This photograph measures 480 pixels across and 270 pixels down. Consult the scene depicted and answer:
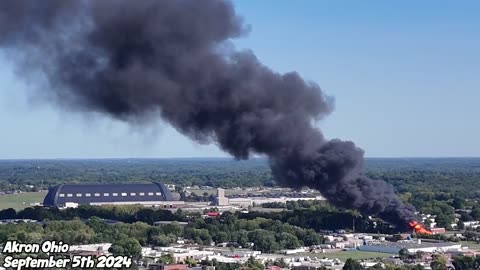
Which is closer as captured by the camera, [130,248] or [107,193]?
[130,248]

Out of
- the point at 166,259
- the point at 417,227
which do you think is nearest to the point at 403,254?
the point at 417,227

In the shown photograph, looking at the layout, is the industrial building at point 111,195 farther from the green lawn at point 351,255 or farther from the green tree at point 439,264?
the green tree at point 439,264

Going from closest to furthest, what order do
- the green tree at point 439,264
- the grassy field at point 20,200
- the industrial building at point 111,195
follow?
the green tree at point 439,264 < the industrial building at point 111,195 < the grassy field at point 20,200

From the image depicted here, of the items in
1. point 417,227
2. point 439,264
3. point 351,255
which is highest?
point 417,227

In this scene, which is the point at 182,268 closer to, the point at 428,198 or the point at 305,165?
the point at 305,165

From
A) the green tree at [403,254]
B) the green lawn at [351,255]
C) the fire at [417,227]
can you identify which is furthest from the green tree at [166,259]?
the fire at [417,227]

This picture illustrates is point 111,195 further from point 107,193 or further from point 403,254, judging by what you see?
point 403,254
